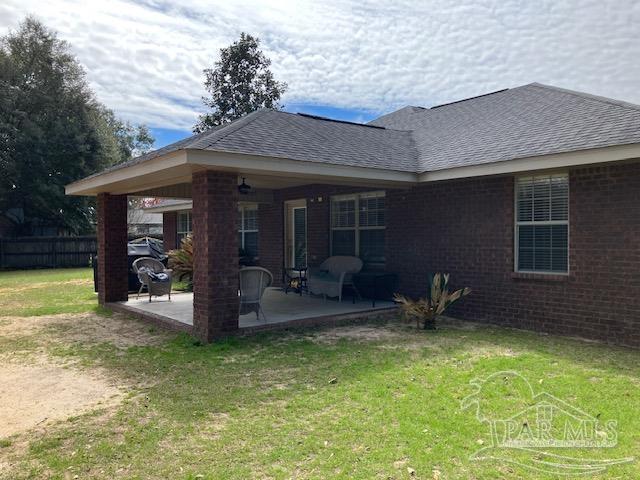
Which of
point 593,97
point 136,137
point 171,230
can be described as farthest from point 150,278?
point 136,137

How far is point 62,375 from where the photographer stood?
234 inches

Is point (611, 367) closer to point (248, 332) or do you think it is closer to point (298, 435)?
point (298, 435)

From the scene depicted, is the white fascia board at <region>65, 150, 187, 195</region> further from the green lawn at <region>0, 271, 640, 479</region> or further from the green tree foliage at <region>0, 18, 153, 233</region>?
the green tree foliage at <region>0, 18, 153, 233</region>

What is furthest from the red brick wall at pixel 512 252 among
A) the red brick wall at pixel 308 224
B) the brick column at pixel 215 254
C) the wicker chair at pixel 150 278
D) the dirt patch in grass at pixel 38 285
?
the dirt patch in grass at pixel 38 285

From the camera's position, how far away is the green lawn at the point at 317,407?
3.49 meters

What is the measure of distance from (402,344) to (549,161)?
3.38 metres

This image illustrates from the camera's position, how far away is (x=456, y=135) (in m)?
10.3

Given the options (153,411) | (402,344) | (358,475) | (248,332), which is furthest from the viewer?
(248,332)

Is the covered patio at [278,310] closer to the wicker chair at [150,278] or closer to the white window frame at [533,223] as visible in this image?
the wicker chair at [150,278]

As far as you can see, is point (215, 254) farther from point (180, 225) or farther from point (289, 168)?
point (180, 225)

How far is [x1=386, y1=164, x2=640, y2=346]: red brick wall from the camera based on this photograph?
6980 mm

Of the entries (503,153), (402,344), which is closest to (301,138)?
(503,153)

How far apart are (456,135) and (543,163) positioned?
327 cm

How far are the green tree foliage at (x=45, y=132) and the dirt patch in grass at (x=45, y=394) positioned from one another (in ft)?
75.1
